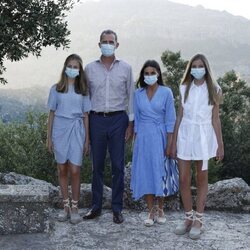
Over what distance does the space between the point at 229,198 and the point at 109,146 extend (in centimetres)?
→ 206

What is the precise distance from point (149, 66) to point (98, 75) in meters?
0.60

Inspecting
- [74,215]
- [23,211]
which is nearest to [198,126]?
[74,215]

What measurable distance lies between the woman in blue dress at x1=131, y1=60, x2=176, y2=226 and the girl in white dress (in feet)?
0.77

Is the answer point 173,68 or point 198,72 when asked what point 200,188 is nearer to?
point 198,72

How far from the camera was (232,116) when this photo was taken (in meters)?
23.4

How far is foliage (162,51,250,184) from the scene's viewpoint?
68.2ft

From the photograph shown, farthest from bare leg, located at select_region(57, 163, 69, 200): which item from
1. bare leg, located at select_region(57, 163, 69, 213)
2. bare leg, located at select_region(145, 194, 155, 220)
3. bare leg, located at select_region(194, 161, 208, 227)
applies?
bare leg, located at select_region(194, 161, 208, 227)

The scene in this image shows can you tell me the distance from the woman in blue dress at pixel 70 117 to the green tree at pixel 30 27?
637 mm

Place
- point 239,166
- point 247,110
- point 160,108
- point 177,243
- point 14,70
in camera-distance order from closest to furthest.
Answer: point 177,243 < point 160,108 < point 239,166 < point 247,110 < point 14,70

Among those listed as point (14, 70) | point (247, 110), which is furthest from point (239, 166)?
point (14, 70)

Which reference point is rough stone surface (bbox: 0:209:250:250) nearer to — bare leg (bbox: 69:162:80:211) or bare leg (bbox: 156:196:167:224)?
bare leg (bbox: 156:196:167:224)

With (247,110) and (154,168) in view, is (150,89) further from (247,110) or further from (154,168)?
(247,110)

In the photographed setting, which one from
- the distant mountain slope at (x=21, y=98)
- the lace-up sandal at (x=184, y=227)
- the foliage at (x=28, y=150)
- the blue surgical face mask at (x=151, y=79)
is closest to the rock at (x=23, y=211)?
the lace-up sandal at (x=184, y=227)

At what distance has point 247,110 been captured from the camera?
80.0 ft
